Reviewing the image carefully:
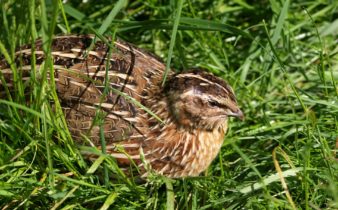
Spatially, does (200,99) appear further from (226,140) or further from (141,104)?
(226,140)

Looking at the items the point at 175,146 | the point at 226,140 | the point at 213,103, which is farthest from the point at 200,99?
the point at 226,140

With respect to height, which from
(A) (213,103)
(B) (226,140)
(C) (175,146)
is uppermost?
(A) (213,103)

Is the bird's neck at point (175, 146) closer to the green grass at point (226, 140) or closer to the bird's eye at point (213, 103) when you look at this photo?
the green grass at point (226, 140)

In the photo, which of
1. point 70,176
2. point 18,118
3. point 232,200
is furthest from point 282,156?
point 18,118

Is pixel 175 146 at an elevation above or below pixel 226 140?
above

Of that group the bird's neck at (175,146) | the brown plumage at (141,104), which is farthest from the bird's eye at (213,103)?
the bird's neck at (175,146)

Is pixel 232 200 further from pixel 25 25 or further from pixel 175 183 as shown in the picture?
pixel 25 25

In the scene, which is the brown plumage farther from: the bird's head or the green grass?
the green grass
